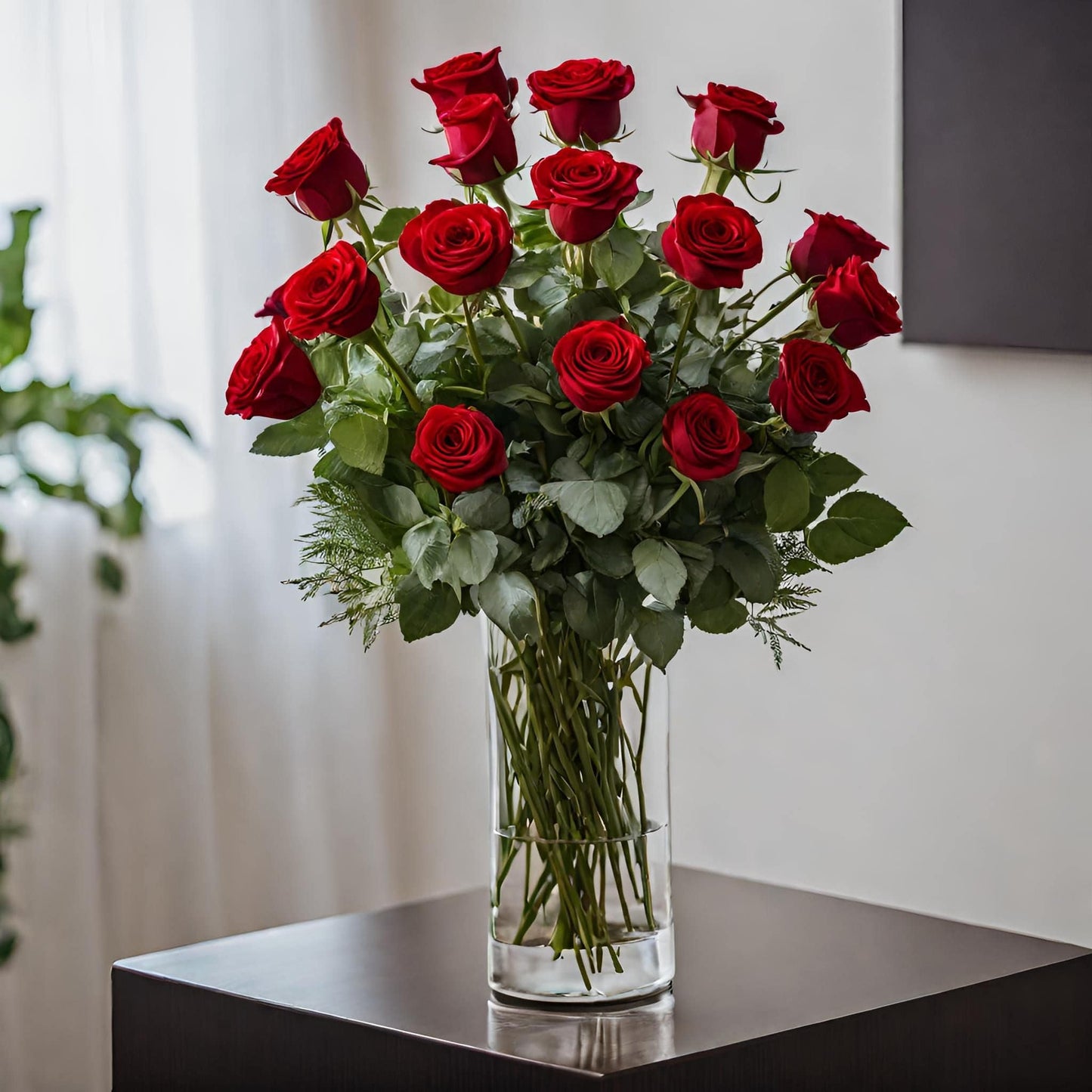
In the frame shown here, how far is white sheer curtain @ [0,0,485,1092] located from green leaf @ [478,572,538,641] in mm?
1343

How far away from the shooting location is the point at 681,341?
0.93m

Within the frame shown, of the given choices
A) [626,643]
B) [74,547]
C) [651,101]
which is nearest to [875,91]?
[651,101]

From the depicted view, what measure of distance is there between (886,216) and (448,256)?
1.03 meters

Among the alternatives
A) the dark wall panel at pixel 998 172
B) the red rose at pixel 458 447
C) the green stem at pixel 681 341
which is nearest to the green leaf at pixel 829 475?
the green stem at pixel 681 341

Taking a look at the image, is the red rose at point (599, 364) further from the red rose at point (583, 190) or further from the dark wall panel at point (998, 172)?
the dark wall panel at point (998, 172)

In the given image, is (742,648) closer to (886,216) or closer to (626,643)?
(886,216)

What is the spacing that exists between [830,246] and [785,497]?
0.52 feet

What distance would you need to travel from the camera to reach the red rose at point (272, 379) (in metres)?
0.91

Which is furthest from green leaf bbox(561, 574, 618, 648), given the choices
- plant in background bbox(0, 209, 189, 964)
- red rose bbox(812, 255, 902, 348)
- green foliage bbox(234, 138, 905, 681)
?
plant in background bbox(0, 209, 189, 964)

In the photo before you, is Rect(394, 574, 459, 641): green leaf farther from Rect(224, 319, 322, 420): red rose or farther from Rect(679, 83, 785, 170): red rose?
Rect(679, 83, 785, 170): red rose

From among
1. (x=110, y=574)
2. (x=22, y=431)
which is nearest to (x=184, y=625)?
(x=110, y=574)

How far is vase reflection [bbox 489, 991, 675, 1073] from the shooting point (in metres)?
0.92

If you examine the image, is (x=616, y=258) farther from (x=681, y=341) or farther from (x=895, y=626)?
(x=895, y=626)

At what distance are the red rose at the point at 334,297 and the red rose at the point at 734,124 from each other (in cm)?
22
